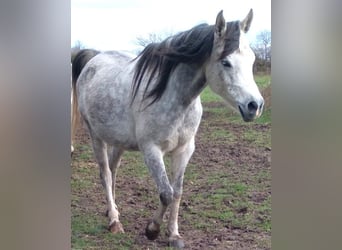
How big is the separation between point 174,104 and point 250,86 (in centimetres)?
29

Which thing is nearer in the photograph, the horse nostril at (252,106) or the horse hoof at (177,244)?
the horse nostril at (252,106)

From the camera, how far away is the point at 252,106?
219 cm

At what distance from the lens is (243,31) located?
2.22 m

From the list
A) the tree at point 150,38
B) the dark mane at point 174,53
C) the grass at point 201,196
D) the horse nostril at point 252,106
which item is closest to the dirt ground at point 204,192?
the grass at point 201,196

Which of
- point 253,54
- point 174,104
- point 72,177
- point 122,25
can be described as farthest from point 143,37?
point 72,177

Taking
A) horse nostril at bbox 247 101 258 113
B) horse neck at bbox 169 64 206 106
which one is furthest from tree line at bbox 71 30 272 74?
horse neck at bbox 169 64 206 106

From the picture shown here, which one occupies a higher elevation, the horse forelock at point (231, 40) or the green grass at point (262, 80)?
the horse forelock at point (231, 40)

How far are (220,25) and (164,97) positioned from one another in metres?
0.34

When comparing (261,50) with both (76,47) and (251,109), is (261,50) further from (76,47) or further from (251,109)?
(76,47)

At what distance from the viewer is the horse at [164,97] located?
220 centimetres

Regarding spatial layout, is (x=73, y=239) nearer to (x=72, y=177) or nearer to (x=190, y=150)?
(x=72, y=177)

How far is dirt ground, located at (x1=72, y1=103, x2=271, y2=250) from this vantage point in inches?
89.9

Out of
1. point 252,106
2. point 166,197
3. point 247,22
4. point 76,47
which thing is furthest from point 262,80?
point 76,47

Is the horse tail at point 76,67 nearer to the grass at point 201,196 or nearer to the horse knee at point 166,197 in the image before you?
the grass at point 201,196
